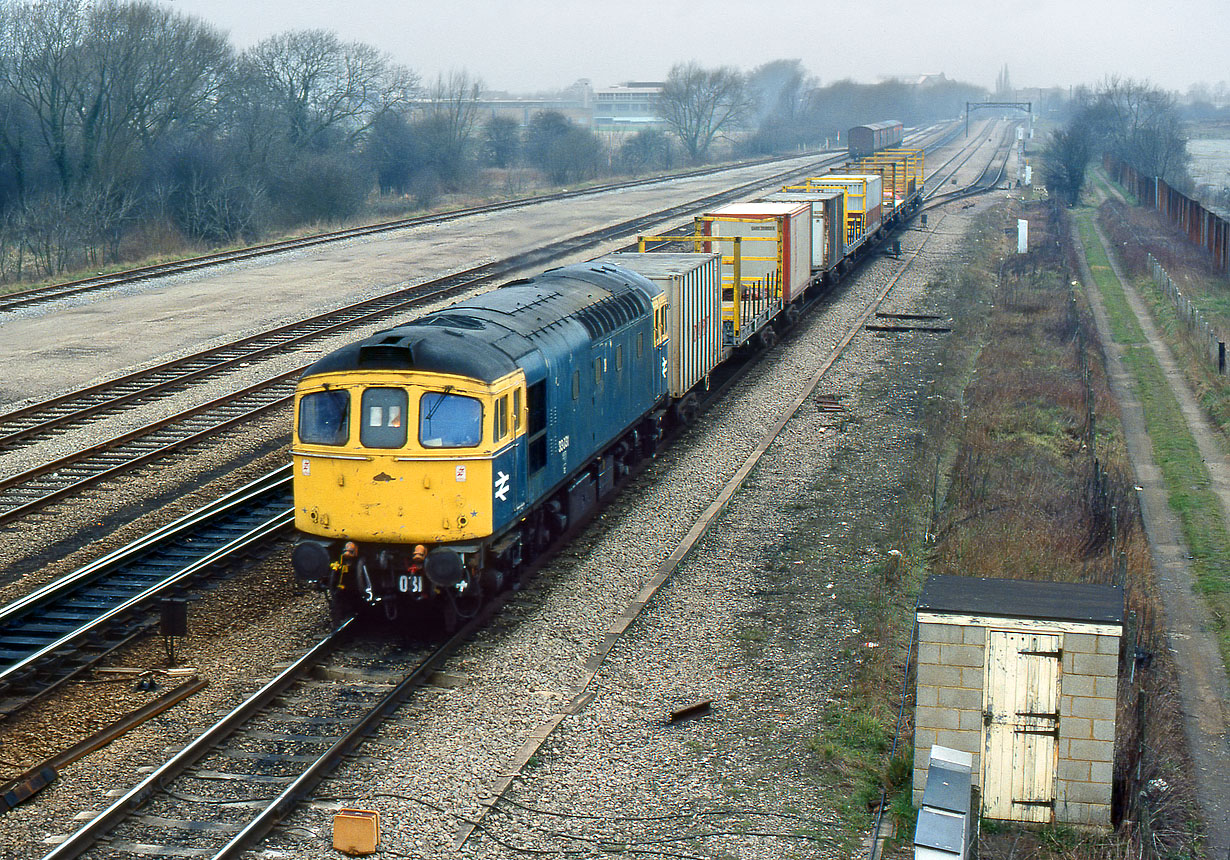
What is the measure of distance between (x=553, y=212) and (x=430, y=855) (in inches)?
2114

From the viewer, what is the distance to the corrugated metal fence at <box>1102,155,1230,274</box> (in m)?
45.2

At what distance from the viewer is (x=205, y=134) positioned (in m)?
59.7

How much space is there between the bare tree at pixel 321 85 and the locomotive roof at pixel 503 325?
54211mm

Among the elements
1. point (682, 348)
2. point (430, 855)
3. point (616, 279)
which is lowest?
point (430, 855)

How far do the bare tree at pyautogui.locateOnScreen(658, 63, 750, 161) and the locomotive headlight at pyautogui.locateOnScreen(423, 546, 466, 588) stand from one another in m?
100

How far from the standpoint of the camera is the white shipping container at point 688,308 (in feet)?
69.6

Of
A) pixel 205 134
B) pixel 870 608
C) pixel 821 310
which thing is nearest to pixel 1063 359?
pixel 821 310

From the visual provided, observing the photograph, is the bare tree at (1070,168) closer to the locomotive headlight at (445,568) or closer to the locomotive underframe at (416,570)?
the locomotive underframe at (416,570)

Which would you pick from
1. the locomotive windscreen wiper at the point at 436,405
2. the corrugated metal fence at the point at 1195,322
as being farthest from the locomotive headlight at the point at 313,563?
the corrugated metal fence at the point at 1195,322

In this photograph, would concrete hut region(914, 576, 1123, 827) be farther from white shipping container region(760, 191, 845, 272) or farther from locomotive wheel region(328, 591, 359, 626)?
white shipping container region(760, 191, 845, 272)

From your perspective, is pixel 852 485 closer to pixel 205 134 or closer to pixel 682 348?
pixel 682 348

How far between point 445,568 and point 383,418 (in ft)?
5.36

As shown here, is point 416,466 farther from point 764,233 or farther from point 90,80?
point 90,80

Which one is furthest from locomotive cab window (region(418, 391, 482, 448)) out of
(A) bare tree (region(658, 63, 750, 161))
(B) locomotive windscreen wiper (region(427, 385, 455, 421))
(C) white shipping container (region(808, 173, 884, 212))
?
(A) bare tree (region(658, 63, 750, 161))
